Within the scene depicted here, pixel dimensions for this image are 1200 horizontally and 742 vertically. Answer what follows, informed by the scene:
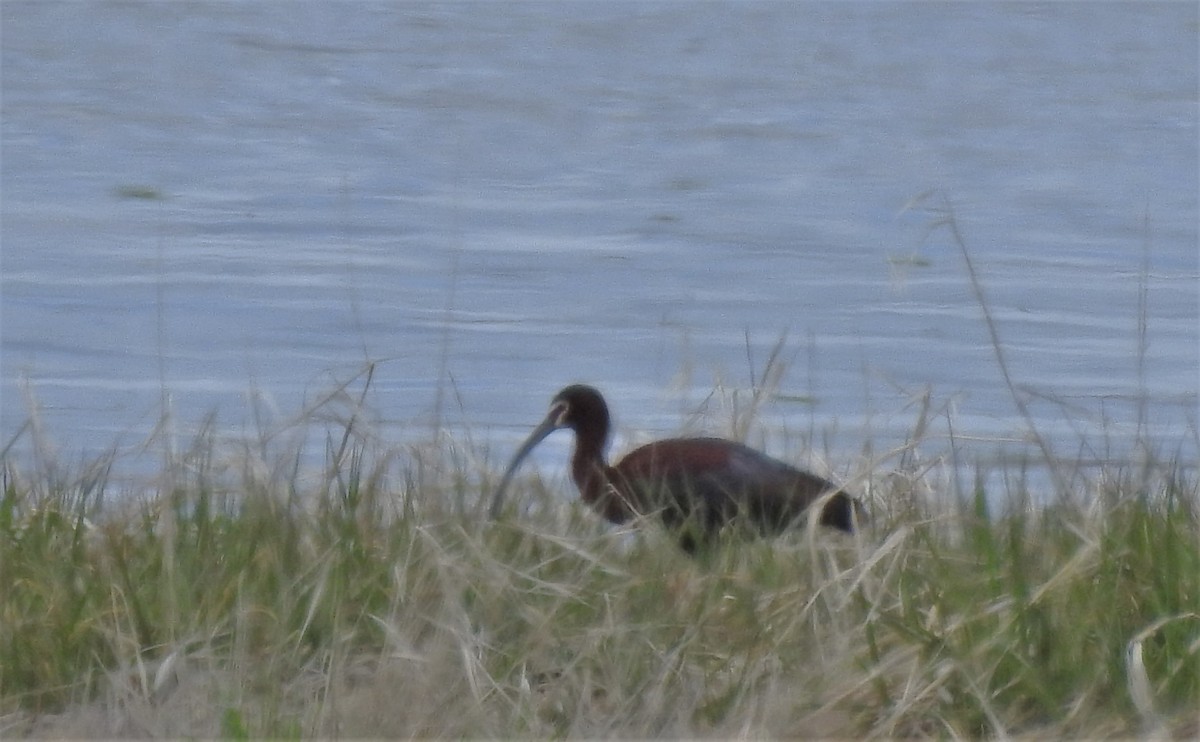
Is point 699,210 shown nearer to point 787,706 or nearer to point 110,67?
point 110,67

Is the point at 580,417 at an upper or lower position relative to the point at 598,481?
upper

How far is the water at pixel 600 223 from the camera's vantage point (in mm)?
8312

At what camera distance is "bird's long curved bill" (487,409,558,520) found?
A: 15.9ft

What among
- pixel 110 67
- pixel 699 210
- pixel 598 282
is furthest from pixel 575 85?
pixel 598 282

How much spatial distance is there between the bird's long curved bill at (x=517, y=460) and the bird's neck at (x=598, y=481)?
8cm


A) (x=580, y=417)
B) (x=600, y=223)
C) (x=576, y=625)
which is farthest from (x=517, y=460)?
(x=600, y=223)

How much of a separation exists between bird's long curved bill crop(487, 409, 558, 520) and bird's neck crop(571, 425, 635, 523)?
0.26 feet

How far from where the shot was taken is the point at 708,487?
5223mm

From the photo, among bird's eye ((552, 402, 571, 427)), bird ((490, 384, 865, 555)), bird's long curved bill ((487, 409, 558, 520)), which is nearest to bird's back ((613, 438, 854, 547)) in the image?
bird ((490, 384, 865, 555))

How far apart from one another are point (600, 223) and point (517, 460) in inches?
282

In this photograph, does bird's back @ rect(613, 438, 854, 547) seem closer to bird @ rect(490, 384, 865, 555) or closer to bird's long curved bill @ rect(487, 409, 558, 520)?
bird @ rect(490, 384, 865, 555)

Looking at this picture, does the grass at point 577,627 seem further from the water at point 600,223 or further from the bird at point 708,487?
the water at point 600,223

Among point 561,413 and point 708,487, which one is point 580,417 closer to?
point 561,413

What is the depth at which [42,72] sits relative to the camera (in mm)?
19016
